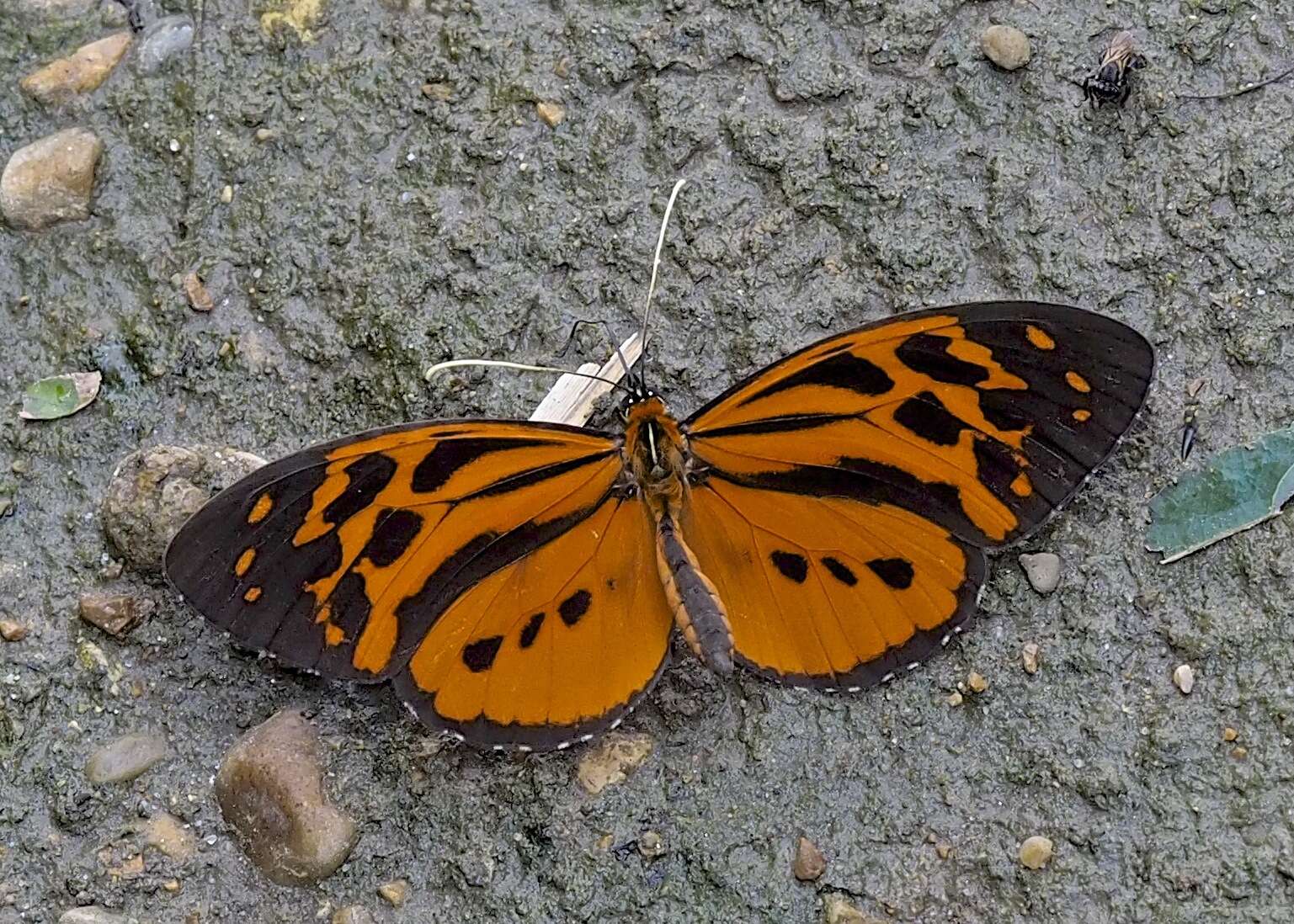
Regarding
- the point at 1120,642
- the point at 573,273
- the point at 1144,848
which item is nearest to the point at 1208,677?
the point at 1120,642

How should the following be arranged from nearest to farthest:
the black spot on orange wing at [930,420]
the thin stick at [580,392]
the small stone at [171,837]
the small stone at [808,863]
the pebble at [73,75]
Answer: the black spot on orange wing at [930,420] < the small stone at [808,863] < the small stone at [171,837] < the thin stick at [580,392] < the pebble at [73,75]

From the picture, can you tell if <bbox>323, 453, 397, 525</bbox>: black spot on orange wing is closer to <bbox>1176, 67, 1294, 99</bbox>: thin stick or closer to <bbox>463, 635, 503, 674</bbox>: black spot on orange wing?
<bbox>463, 635, 503, 674</bbox>: black spot on orange wing

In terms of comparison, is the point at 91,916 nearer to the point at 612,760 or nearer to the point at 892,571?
the point at 612,760

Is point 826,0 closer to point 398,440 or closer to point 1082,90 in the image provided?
point 1082,90

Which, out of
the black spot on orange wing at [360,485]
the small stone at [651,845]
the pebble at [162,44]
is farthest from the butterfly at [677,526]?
the pebble at [162,44]

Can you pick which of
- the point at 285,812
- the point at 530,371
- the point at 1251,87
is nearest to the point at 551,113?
the point at 530,371

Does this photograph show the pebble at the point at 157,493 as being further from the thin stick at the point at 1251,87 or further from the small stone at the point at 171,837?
the thin stick at the point at 1251,87
